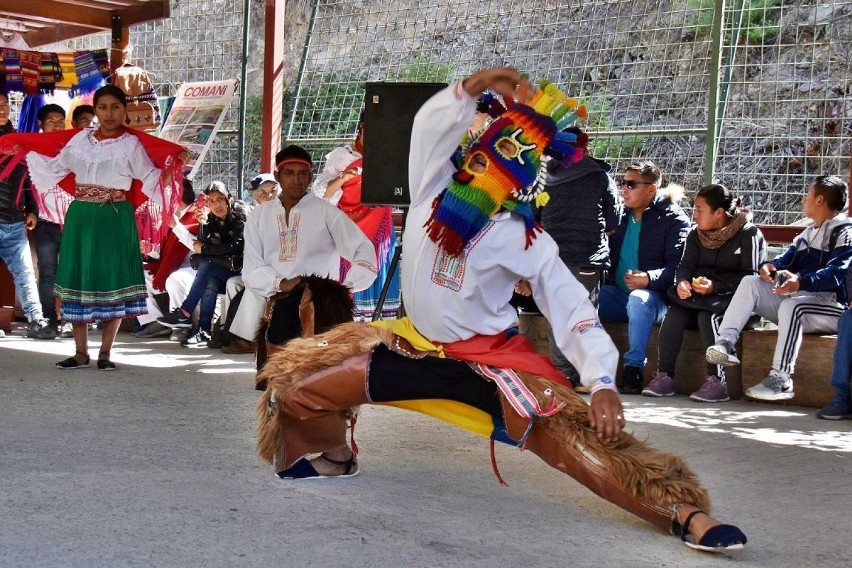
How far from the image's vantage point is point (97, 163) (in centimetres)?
688

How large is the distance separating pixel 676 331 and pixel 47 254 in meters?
5.44

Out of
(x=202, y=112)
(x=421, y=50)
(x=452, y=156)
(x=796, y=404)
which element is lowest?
(x=796, y=404)

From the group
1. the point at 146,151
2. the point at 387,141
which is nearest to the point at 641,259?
the point at 387,141

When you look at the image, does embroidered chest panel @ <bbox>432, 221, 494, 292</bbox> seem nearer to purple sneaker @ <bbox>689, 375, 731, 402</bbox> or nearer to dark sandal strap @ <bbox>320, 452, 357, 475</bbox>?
dark sandal strap @ <bbox>320, 452, 357, 475</bbox>

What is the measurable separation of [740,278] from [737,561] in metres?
3.75

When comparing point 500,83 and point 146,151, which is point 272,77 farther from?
point 500,83

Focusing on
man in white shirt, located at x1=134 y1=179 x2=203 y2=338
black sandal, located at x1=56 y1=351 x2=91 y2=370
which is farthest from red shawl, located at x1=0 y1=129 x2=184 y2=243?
man in white shirt, located at x1=134 y1=179 x2=203 y2=338

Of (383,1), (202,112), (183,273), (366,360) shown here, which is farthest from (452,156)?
(383,1)

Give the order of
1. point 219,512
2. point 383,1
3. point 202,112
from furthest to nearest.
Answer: point 383,1 < point 202,112 < point 219,512

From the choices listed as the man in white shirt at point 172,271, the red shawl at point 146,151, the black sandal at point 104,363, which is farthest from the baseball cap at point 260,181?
the black sandal at point 104,363

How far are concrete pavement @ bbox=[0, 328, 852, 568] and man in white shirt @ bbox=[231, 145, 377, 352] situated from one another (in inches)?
31.2

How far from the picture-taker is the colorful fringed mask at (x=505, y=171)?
3645mm

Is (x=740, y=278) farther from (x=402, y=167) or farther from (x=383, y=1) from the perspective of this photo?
(x=383, y=1)

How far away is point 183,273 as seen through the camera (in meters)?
9.69
